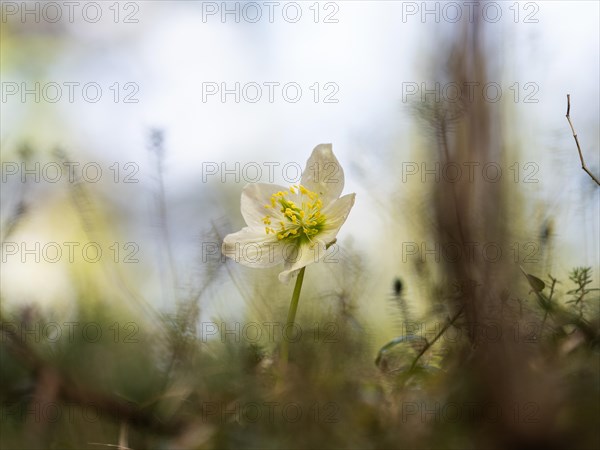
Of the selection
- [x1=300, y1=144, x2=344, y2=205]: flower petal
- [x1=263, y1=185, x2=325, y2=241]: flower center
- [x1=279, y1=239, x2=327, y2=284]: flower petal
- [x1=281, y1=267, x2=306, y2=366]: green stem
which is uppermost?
[x1=300, y1=144, x2=344, y2=205]: flower petal

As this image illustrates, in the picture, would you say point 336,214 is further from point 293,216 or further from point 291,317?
point 291,317

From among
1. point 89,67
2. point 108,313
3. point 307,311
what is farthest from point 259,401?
point 89,67

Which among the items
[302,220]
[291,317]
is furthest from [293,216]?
[291,317]

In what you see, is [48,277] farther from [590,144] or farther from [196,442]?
[590,144]

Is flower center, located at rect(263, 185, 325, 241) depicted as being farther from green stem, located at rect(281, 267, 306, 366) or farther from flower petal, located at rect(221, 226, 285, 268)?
green stem, located at rect(281, 267, 306, 366)

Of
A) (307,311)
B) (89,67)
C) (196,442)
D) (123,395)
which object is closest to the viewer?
(196,442)

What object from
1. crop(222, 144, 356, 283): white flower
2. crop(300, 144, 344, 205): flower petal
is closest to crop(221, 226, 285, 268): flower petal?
crop(222, 144, 356, 283): white flower

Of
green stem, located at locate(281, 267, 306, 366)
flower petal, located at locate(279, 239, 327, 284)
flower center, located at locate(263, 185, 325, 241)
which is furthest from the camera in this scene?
flower center, located at locate(263, 185, 325, 241)
